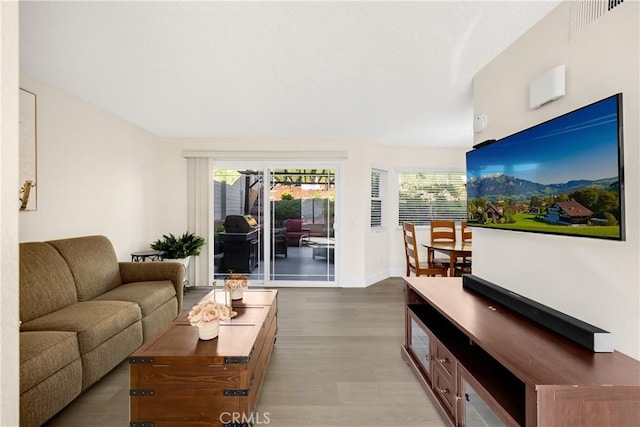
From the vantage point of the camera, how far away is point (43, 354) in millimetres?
1691

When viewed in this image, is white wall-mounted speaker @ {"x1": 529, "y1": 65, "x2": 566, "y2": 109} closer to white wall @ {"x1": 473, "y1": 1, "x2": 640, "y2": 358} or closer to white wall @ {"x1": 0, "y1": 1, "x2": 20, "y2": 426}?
white wall @ {"x1": 473, "y1": 1, "x2": 640, "y2": 358}

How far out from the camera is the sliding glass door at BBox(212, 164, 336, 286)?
4.88 m

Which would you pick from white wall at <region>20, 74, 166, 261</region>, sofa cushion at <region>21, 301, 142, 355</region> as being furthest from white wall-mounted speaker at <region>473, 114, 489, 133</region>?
white wall at <region>20, 74, 166, 261</region>

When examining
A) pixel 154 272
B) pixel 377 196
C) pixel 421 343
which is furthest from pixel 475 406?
pixel 377 196

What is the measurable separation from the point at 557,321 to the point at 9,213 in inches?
81.1

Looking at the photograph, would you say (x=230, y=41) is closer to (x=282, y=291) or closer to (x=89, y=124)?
(x=89, y=124)

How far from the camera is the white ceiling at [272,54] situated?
69.7 inches

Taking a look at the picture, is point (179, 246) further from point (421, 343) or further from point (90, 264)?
point (421, 343)

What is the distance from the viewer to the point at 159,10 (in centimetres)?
176

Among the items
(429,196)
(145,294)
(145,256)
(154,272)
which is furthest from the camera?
(429,196)

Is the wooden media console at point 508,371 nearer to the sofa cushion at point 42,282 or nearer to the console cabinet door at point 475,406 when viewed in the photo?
the console cabinet door at point 475,406

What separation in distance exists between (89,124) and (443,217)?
211 inches

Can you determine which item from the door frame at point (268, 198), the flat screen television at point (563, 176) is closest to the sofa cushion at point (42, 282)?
the door frame at point (268, 198)

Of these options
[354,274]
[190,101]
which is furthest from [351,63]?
[354,274]
